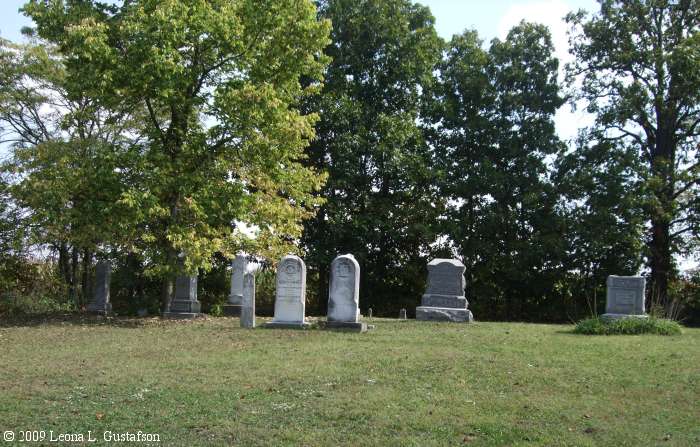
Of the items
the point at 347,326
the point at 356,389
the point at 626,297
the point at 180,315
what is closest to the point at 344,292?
the point at 347,326

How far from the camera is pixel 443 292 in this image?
1948 centimetres

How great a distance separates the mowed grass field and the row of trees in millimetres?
5376

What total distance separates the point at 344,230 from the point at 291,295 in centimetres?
1187

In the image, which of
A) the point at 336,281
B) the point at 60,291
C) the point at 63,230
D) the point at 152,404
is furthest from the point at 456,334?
the point at 60,291

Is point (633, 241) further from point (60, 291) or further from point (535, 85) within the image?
point (60, 291)

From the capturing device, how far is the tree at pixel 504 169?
2773 cm

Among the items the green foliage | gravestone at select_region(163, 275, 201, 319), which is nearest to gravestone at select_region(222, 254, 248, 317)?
gravestone at select_region(163, 275, 201, 319)

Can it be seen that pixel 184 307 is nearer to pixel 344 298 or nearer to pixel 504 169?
pixel 344 298

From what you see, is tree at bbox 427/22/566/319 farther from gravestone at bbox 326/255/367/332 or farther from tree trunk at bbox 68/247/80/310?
tree trunk at bbox 68/247/80/310

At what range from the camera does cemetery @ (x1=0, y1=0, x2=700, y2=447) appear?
8047mm

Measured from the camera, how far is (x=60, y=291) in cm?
2452

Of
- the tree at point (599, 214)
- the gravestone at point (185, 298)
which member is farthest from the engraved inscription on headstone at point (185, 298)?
the tree at point (599, 214)

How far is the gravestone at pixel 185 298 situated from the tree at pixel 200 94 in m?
0.44

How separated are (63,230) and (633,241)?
19946mm
